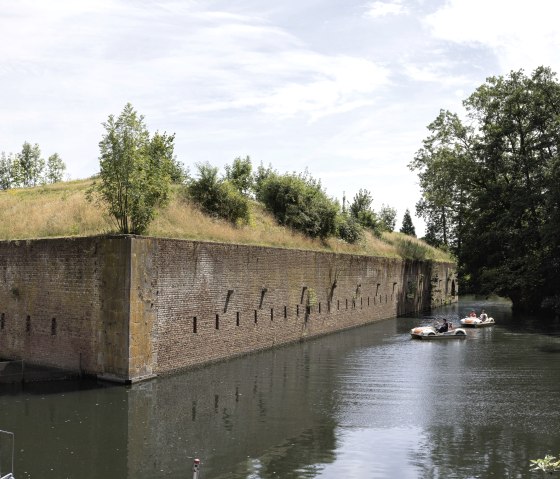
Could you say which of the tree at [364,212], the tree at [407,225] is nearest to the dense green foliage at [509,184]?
the tree at [364,212]

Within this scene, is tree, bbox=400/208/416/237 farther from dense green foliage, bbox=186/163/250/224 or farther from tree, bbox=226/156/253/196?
dense green foliage, bbox=186/163/250/224

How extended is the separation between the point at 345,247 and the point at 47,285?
786 inches

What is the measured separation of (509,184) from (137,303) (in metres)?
32.7

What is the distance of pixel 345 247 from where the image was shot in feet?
117

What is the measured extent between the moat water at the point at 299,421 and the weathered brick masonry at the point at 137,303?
0.95 meters

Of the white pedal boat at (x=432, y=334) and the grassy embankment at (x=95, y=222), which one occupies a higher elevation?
the grassy embankment at (x=95, y=222)

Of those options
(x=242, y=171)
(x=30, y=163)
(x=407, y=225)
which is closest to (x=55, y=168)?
(x=30, y=163)

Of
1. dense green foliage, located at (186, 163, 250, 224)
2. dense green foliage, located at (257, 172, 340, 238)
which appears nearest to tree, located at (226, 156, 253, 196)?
dense green foliage, located at (257, 172, 340, 238)

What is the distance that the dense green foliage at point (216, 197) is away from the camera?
2750 cm

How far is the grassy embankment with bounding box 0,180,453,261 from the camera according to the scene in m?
20.4

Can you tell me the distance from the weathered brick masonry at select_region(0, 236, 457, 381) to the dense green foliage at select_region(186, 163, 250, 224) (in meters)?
3.18

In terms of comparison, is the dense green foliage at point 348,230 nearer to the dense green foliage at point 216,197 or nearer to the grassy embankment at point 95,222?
the grassy embankment at point 95,222

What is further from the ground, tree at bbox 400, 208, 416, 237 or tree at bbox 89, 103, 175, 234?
tree at bbox 400, 208, 416, 237

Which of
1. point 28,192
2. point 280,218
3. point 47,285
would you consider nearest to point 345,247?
point 280,218
